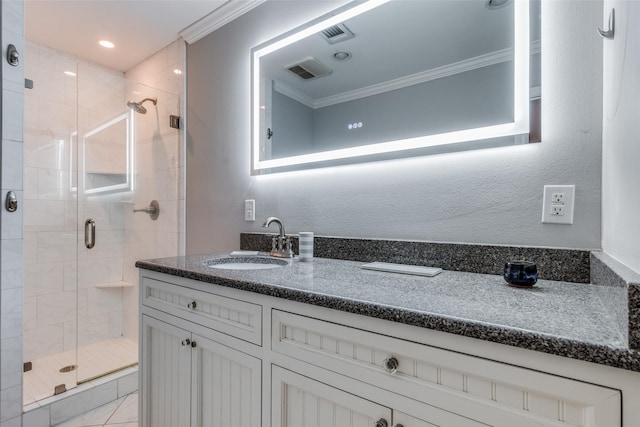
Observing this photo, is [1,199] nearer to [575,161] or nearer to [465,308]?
[465,308]

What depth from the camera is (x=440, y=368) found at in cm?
60

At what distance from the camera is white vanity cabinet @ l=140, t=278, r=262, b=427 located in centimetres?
94

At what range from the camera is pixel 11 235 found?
149 cm

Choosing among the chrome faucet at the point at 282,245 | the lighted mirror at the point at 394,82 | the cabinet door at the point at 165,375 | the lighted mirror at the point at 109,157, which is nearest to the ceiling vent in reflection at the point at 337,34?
the lighted mirror at the point at 394,82

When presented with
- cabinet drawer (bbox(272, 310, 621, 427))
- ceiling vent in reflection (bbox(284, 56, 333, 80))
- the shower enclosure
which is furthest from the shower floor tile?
ceiling vent in reflection (bbox(284, 56, 333, 80))

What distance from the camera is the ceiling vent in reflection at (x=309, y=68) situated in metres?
1.53

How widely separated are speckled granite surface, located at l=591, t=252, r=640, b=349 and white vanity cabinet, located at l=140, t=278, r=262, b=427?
2.53 ft

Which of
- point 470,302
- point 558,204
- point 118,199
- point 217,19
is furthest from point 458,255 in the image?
point 118,199

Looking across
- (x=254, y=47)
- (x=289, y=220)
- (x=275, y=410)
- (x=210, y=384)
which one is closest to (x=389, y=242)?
(x=289, y=220)

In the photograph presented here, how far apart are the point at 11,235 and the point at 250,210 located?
111cm

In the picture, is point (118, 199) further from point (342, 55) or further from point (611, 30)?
point (611, 30)

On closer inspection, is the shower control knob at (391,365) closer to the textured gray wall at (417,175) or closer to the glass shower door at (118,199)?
the textured gray wall at (417,175)

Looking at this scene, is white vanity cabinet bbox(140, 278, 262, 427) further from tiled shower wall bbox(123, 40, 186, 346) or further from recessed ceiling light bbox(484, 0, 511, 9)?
recessed ceiling light bbox(484, 0, 511, 9)

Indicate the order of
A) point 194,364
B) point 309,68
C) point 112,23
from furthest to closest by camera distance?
point 112,23
point 309,68
point 194,364
